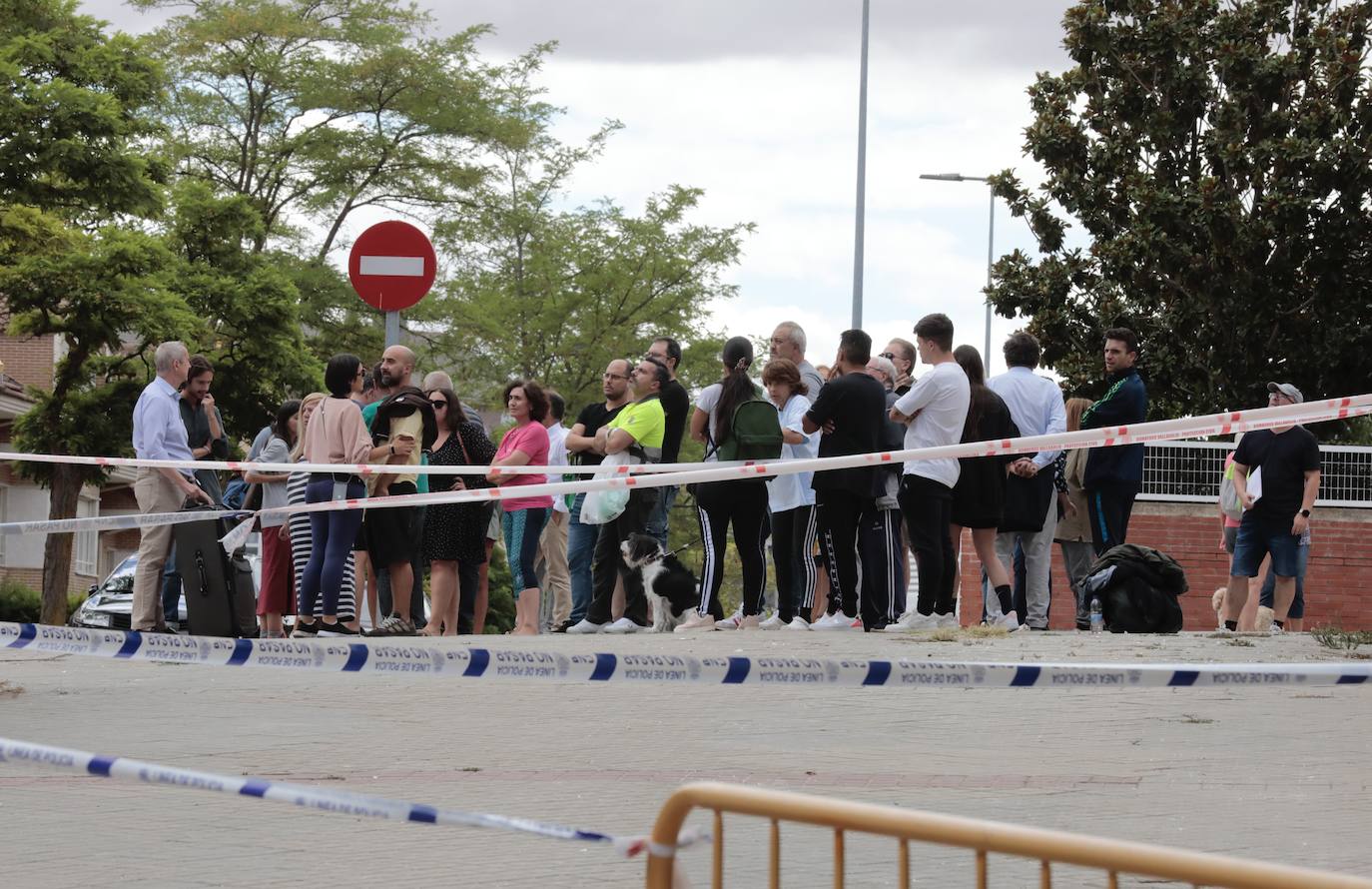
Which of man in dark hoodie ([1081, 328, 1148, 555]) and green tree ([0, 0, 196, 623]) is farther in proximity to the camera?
green tree ([0, 0, 196, 623])

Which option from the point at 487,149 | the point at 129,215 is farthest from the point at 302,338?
the point at 487,149

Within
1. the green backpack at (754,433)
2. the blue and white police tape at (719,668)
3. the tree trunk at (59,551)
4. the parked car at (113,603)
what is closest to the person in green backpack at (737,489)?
the green backpack at (754,433)

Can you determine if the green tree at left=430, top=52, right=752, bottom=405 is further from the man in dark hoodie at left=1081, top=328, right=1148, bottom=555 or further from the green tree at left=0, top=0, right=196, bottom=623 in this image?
the man in dark hoodie at left=1081, top=328, right=1148, bottom=555

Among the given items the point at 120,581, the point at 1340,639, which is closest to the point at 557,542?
the point at 1340,639

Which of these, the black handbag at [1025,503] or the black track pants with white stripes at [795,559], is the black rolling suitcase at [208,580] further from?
the black handbag at [1025,503]

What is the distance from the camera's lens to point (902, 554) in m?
11.5

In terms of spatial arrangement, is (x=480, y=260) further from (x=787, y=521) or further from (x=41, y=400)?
(x=787, y=521)

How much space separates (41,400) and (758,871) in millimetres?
27753

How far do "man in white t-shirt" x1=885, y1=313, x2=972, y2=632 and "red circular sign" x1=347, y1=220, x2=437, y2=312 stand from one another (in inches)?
125

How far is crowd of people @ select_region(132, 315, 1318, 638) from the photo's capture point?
10828 millimetres

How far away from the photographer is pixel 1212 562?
21.2 m

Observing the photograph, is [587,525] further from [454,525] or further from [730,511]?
[730,511]

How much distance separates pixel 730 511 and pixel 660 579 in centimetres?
79

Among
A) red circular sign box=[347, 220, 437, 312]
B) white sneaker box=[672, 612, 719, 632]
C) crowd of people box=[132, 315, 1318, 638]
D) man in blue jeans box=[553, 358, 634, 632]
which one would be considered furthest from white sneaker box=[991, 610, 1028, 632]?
red circular sign box=[347, 220, 437, 312]
